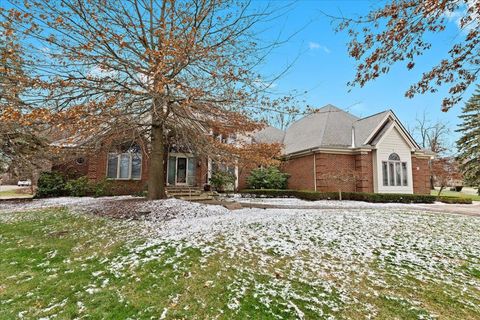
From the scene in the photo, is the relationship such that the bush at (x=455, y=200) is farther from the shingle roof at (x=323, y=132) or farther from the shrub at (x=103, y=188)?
the shrub at (x=103, y=188)

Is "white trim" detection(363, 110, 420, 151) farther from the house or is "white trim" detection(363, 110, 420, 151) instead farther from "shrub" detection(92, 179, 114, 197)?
"shrub" detection(92, 179, 114, 197)

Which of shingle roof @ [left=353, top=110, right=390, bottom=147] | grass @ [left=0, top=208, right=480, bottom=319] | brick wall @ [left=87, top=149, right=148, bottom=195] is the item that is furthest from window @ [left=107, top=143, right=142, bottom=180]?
shingle roof @ [left=353, top=110, right=390, bottom=147]

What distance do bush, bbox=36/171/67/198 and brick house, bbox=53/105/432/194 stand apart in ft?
2.35

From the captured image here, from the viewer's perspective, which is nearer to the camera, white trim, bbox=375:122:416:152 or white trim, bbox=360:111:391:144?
white trim, bbox=375:122:416:152

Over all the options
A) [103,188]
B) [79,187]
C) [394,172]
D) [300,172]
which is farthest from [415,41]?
[79,187]

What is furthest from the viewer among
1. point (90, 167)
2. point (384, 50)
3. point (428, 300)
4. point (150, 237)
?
point (90, 167)

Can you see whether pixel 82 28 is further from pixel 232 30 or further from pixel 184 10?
pixel 232 30

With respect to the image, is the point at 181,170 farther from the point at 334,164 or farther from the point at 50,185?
the point at 334,164

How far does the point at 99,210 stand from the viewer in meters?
9.88

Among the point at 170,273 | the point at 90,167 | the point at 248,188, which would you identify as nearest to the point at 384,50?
the point at 170,273

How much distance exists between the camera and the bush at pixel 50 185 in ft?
50.8

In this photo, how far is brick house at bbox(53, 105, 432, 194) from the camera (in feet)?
54.2

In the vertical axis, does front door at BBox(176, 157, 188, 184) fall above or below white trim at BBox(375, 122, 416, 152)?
below

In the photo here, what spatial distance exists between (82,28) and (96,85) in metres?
1.55
